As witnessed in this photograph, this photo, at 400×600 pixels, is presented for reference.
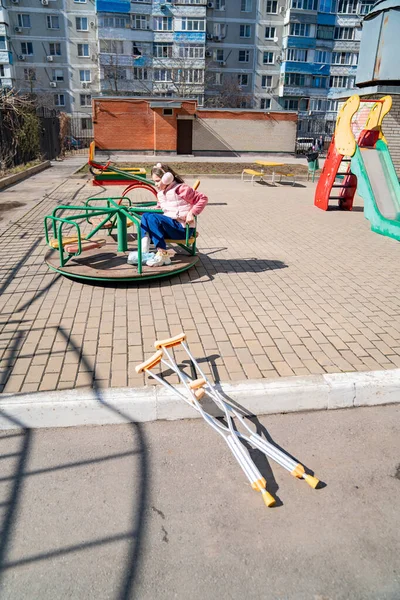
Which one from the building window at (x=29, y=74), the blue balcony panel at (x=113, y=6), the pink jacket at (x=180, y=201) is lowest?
the pink jacket at (x=180, y=201)

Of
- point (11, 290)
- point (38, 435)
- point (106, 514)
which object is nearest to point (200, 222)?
point (11, 290)

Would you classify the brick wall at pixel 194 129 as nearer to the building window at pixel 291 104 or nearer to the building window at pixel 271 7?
the building window at pixel 291 104

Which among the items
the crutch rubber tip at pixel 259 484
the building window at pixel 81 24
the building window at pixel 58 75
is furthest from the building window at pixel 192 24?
the crutch rubber tip at pixel 259 484

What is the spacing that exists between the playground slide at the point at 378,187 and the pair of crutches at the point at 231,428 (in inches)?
266

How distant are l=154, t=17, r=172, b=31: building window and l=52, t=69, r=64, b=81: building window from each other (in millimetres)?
12002

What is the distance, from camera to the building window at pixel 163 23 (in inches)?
2050

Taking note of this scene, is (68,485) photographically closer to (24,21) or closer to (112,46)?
(112,46)

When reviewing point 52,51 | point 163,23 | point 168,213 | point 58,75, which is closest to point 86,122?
point 58,75

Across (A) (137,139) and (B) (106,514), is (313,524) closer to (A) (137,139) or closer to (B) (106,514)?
(B) (106,514)

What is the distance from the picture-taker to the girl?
562cm

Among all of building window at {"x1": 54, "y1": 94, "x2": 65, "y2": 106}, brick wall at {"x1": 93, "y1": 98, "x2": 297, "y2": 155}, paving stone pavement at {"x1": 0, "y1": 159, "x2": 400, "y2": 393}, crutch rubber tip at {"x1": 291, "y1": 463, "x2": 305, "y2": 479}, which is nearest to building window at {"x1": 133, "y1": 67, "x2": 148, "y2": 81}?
building window at {"x1": 54, "y1": 94, "x2": 65, "y2": 106}

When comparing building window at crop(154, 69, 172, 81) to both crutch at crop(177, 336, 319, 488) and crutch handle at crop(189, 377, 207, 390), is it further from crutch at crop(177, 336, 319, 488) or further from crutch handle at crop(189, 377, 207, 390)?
crutch at crop(177, 336, 319, 488)

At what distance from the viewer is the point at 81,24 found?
52.9 m

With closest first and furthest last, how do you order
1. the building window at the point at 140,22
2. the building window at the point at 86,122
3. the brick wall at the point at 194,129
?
1. the brick wall at the point at 194,129
2. the building window at the point at 140,22
3. the building window at the point at 86,122
